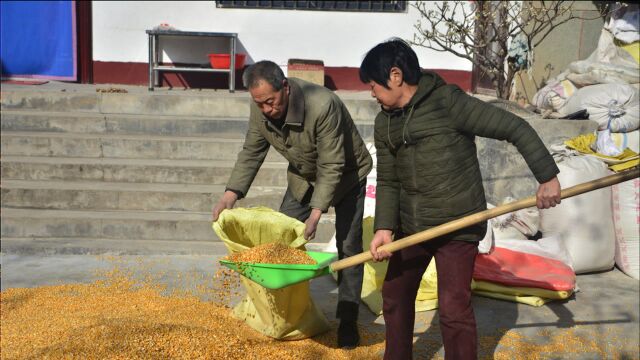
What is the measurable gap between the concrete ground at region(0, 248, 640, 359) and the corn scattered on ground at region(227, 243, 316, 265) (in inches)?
36.1

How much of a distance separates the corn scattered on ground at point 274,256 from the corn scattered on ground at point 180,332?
0.48 m

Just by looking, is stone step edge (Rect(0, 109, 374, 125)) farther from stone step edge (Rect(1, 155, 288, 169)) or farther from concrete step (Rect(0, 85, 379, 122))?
stone step edge (Rect(1, 155, 288, 169))

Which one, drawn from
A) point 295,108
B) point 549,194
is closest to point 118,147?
point 295,108

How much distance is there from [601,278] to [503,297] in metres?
1.12

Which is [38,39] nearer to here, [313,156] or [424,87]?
[313,156]

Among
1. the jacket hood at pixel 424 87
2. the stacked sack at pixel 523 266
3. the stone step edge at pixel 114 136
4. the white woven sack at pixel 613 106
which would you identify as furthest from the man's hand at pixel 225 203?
the white woven sack at pixel 613 106

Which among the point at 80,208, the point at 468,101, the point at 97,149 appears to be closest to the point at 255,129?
the point at 468,101

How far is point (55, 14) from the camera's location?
9820 millimetres

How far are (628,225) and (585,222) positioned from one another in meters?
0.37

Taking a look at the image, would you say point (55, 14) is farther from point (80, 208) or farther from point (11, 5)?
point (80, 208)

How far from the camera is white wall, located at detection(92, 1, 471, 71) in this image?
31.9ft

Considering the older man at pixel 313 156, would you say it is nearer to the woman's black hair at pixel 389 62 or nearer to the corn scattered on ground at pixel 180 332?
the corn scattered on ground at pixel 180 332

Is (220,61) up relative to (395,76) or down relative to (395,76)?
down

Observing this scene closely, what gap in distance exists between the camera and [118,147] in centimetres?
725
